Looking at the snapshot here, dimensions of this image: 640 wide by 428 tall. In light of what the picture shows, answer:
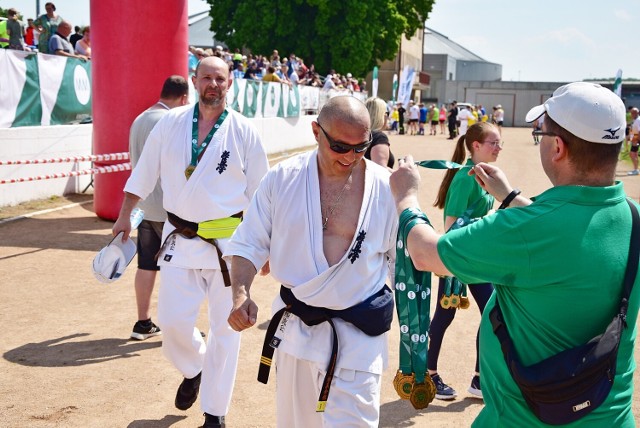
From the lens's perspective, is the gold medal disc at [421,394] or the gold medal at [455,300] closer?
the gold medal disc at [421,394]

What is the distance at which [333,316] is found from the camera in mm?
3490

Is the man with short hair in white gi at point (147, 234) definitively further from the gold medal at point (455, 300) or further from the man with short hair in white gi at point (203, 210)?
the gold medal at point (455, 300)

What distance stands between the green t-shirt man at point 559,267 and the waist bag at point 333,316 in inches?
41.6

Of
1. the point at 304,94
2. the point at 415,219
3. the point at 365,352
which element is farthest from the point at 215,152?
the point at 304,94

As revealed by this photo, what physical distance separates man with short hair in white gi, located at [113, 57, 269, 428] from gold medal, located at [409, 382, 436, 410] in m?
1.86

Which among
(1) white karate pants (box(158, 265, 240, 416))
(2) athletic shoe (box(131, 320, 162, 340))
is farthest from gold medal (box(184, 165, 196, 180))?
(2) athletic shoe (box(131, 320, 162, 340))

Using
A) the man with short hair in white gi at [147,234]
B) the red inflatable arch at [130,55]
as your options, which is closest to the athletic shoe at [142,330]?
the man with short hair in white gi at [147,234]

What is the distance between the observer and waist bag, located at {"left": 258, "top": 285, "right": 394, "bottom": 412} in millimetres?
3425

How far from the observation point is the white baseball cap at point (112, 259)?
5.19m

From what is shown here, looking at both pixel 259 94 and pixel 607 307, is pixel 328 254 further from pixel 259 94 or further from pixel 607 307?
pixel 259 94

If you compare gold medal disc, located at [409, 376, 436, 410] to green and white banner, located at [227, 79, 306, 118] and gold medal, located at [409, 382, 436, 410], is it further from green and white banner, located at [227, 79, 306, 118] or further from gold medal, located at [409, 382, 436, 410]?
green and white banner, located at [227, 79, 306, 118]

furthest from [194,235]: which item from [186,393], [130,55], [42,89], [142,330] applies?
[42,89]

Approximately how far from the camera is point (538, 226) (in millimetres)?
2363

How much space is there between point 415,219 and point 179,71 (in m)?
8.71
